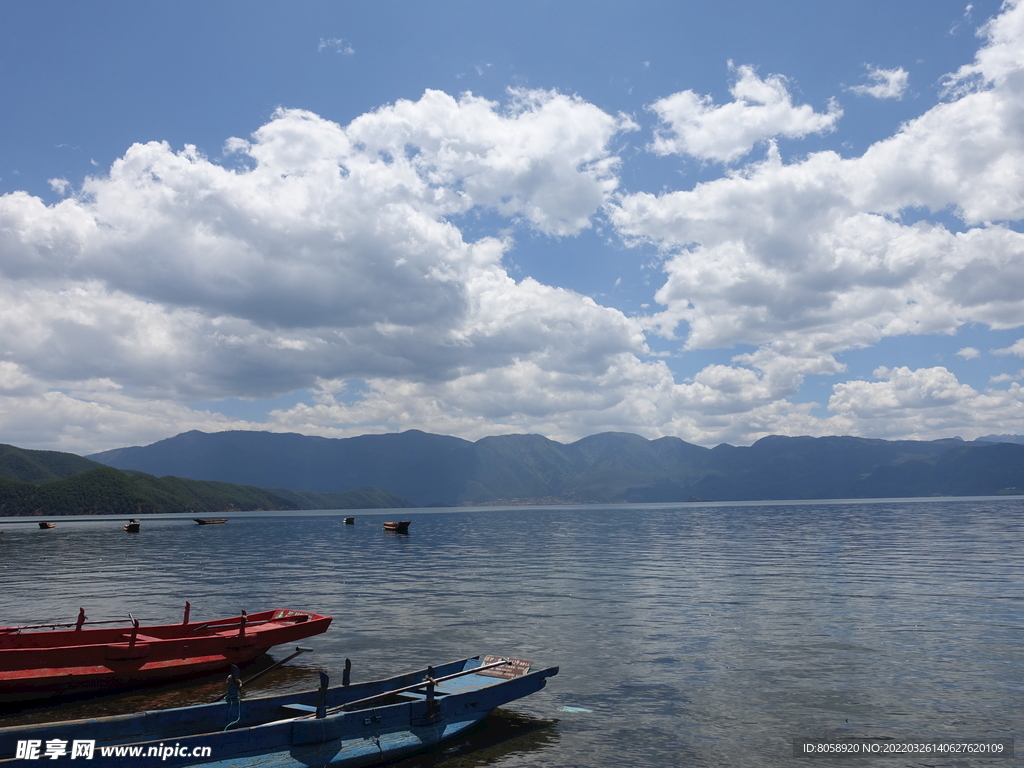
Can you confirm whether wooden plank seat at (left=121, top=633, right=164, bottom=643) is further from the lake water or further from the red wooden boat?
the lake water

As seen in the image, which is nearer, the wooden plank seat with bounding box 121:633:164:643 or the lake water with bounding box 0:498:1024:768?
the lake water with bounding box 0:498:1024:768

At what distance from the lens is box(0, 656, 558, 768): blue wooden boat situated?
1329cm

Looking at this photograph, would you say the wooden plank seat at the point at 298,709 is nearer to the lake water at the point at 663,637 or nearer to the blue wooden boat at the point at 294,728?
the blue wooden boat at the point at 294,728

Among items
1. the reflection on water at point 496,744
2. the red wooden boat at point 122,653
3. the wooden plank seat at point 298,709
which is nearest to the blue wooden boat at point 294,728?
the wooden plank seat at point 298,709

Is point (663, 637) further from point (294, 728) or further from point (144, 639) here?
point (144, 639)

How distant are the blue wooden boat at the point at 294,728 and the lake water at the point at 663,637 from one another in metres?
1.18

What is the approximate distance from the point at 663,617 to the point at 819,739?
17.8 m

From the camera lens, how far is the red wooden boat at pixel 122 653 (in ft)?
69.7

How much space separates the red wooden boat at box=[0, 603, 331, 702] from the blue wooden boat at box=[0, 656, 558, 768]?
9084 mm

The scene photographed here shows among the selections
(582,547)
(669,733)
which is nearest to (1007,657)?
(669,733)

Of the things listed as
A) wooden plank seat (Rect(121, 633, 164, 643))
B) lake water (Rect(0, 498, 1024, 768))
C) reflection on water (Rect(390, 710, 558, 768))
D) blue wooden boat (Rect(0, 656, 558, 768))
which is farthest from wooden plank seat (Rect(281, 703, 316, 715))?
wooden plank seat (Rect(121, 633, 164, 643))

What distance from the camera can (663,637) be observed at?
30.6 m

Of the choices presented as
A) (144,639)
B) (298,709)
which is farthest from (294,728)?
(144,639)

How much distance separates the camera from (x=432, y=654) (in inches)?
1079
